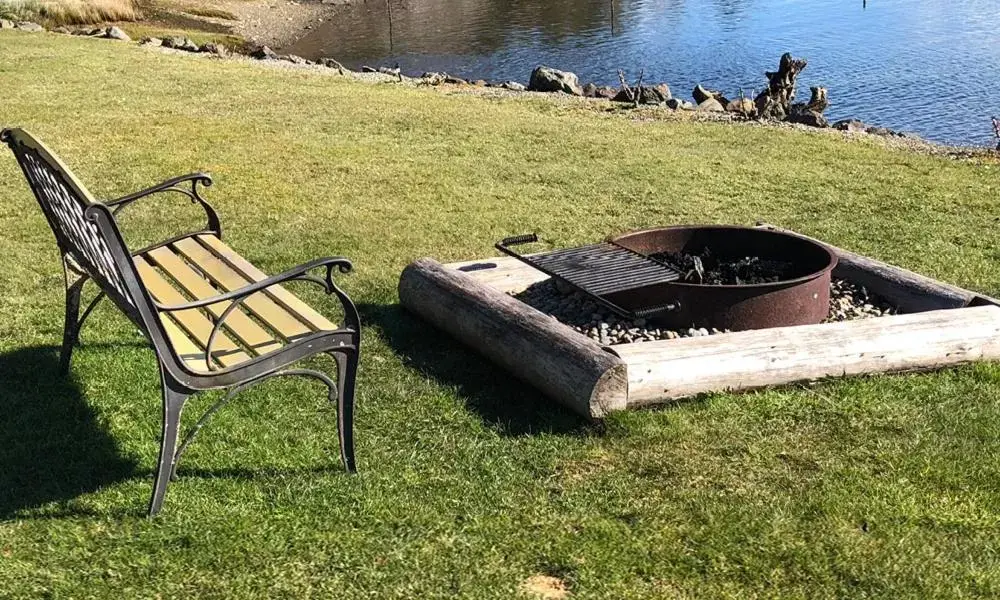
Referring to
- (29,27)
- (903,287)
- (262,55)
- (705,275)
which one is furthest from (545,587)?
(29,27)

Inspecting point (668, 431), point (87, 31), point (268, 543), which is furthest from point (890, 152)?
point (87, 31)

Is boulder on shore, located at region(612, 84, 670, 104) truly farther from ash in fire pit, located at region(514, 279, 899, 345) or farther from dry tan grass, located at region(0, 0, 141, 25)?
dry tan grass, located at region(0, 0, 141, 25)

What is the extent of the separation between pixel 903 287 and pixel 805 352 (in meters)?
1.32

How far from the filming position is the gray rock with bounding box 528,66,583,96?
757 inches

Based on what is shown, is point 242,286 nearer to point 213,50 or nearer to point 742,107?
point 742,107

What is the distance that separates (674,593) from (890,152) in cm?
960

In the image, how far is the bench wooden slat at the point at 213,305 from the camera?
4.02 m

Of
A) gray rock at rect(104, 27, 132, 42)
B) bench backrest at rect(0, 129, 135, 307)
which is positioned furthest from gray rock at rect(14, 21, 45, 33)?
bench backrest at rect(0, 129, 135, 307)

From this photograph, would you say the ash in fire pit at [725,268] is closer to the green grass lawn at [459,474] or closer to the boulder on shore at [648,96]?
the green grass lawn at [459,474]

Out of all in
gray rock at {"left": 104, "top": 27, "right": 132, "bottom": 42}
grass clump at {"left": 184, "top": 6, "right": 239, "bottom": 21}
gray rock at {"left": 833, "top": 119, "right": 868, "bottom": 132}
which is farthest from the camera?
grass clump at {"left": 184, "top": 6, "right": 239, "bottom": 21}

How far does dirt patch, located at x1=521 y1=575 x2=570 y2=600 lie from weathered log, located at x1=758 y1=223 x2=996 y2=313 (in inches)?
124

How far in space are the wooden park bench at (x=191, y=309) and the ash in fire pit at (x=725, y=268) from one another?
241 centimetres

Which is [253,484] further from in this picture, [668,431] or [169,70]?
[169,70]

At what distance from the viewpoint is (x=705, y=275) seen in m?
5.77
